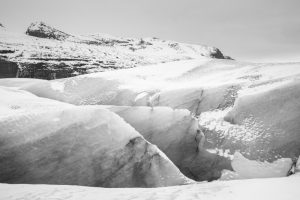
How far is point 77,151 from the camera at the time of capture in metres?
6.43

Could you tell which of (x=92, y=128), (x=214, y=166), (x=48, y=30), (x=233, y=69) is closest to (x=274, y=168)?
(x=214, y=166)

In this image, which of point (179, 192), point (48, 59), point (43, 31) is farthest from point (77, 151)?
point (43, 31)

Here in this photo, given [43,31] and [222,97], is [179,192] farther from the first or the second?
[43,31]

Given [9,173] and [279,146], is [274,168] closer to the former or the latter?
[279,146]

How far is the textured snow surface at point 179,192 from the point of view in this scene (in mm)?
4216

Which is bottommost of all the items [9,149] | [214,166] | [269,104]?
[214,166]

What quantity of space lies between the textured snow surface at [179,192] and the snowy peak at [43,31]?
53.1m

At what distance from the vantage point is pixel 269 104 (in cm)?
854

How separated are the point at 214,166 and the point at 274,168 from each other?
1.51 metres

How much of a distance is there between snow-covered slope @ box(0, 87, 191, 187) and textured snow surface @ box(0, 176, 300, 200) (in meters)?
0.75

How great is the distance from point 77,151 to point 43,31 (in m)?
55.6

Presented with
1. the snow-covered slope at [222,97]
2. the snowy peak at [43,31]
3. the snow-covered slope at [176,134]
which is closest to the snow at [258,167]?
the snow-covered slope at [222,97]

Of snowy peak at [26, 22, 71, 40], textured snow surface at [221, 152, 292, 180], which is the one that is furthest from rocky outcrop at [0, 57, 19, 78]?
textured snow surface at [221, 152, 292, 180]

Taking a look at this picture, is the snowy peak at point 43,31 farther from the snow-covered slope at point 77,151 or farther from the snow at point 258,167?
the snow at point 258,167
